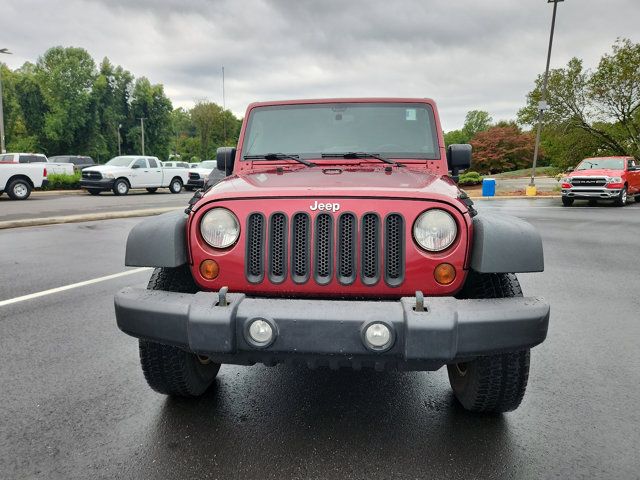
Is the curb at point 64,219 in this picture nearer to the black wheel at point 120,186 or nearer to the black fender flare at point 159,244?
the black wheel at point 120,186

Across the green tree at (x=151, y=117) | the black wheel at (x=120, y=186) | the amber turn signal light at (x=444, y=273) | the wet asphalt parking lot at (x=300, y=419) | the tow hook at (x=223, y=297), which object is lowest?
the black wheel at (x=120, y=186)

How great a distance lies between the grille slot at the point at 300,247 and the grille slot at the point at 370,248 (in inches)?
10.4

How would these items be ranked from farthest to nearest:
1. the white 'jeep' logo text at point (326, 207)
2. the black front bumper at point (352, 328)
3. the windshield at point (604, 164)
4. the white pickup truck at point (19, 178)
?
the windshield at point (604, 164) → the white pickup truck at point (19, 178) → the white 'jeep' logo text at point (326, 207) → the black front bumper at point (352, 328)

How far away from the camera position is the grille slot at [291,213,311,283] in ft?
8.32

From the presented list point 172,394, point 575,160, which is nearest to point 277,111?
point 172,394

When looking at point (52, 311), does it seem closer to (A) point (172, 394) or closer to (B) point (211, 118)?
(A) point (172, 394)

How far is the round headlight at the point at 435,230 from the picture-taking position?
2537mm

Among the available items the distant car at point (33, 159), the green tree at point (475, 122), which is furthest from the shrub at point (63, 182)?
the green tree at point (475, 122)

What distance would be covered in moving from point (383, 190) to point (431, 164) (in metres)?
1.43

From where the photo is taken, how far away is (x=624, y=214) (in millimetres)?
15938

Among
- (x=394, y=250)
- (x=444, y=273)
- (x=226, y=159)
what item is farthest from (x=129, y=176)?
(x=444, y=273)

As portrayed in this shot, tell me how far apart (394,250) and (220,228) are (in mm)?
857

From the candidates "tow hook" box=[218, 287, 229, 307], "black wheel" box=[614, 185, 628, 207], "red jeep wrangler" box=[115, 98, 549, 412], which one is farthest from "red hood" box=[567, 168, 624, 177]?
"tow hook" box=[218, 287, 229, 307]

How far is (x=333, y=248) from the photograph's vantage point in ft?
8.26
